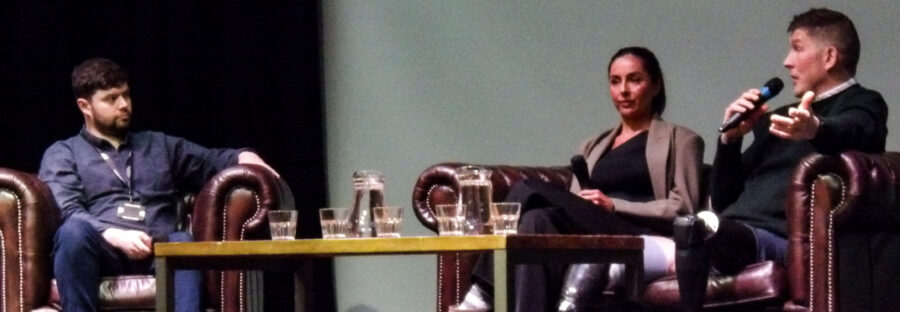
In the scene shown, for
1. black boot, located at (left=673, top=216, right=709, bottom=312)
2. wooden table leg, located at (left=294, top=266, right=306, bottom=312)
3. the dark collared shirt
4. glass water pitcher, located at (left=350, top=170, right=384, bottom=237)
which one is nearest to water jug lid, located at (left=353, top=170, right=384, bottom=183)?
glass water pitcher, located at (left=350, top=170, right=384, bottom=237)

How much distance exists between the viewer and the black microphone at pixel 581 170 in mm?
3867

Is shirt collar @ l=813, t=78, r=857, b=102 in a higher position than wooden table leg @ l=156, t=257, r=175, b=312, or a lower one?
higher

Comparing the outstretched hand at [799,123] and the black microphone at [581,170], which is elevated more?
the outstretched hand at [799,123]

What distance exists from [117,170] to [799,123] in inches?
85.8

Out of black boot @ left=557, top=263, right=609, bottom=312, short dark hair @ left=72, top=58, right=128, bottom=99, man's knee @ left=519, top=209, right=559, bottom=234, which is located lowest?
black boot @ left=557, top=263, right=609, bottom=312

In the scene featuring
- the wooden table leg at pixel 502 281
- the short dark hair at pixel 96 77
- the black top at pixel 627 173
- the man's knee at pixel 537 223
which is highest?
the short dark hair at pixel 96 77

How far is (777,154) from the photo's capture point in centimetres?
379

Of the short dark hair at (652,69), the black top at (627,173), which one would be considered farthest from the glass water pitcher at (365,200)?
the short dark hair at (652,69)

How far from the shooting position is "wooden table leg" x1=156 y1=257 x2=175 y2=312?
3176 mm

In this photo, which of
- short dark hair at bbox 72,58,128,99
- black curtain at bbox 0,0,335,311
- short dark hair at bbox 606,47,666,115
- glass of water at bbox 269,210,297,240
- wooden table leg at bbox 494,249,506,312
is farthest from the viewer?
black curtain at bbox 0,0,335,311

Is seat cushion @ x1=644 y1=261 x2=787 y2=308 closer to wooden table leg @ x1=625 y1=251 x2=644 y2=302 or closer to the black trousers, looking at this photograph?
wooden table leg @ x1=625 y1=251 x2=644 y2=302

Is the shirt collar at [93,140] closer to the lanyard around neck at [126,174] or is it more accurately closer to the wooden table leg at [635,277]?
the lanyard around neck at [126,174]

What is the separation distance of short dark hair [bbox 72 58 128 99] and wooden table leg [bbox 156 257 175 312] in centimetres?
125

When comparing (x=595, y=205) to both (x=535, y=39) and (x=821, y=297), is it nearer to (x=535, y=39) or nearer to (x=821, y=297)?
(x=821, y=297)
